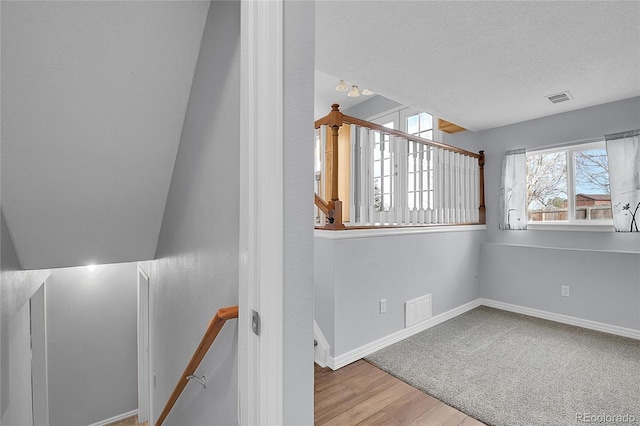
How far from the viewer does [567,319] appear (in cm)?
347

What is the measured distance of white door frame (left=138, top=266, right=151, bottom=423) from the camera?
3.33 m

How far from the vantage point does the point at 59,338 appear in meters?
3.81

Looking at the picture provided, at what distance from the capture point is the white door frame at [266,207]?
808 mm

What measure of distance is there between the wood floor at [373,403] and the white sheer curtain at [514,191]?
2.74 meters

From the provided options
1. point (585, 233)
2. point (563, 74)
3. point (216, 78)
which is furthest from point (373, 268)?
point (585, 233)

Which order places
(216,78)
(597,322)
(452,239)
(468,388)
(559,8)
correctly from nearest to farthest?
(216,78) → (559,8) → (468,388) → (597,322) → (452,239)

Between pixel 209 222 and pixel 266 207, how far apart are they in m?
0.57

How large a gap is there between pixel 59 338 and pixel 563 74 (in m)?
6.07

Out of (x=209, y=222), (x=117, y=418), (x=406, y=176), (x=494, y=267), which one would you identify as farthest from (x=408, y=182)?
(x=117, y=418)

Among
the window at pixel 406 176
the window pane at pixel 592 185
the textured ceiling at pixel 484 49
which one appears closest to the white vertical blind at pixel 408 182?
the window at pixel 406 176

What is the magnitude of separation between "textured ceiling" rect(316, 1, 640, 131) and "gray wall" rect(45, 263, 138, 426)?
3973 millimetres

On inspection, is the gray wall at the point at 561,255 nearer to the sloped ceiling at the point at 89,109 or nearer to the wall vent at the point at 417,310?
the wall vent at the point at 417,310

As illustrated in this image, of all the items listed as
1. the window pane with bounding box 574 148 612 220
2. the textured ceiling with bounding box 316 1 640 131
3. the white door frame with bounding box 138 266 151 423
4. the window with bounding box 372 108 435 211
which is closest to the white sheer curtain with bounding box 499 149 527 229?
the window pane with bounding box 574 148 612 220

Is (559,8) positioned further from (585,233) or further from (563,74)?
(585,233)
